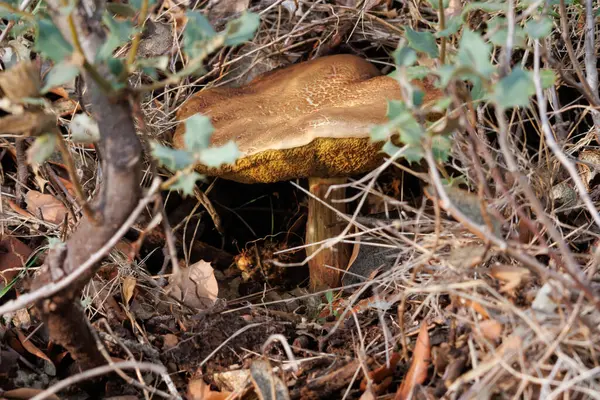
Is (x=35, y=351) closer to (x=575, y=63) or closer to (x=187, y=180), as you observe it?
(x=187, y=180)

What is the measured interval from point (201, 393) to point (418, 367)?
0.50 meters

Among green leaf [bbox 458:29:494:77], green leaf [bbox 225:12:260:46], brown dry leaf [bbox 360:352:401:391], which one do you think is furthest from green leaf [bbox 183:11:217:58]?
brown dry leaf [bbox 360:352:401:391]

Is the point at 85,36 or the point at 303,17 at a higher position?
the point at 85,36

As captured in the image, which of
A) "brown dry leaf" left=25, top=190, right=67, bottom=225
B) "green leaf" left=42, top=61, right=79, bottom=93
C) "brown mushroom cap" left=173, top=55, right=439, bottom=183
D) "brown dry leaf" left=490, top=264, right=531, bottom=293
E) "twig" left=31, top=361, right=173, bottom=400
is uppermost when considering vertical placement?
"green leaf" left=42, top=61, right=79, bottom=93

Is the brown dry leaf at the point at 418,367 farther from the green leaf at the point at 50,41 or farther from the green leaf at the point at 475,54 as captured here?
the green leaf at the point at 50,41

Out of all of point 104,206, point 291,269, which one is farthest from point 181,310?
point 104,206

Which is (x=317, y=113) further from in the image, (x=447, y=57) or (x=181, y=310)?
(x=181, y=310)

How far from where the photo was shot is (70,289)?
112cm

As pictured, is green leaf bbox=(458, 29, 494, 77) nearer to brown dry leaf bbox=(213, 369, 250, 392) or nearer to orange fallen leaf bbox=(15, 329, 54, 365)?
brown dry leaf bbox=(213, 369, 250, 392)

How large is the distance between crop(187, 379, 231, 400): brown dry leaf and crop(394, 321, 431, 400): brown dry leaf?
1.30 ft

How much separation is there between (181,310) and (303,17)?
113 centimetres

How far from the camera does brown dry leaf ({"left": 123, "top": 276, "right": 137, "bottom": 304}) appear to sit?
1.72 m

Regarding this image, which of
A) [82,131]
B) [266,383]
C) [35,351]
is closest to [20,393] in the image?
[35,351]

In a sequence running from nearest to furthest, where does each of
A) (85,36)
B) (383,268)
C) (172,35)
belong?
(85,36)
(383,268)
(172,35)
